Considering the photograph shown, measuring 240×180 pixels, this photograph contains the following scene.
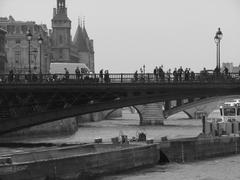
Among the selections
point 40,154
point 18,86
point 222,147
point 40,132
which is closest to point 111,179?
point 40,154

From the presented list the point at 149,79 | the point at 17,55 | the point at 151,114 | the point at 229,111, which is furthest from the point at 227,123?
the point at 17,55

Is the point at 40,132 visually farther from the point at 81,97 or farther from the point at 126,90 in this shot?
the point at 126,90

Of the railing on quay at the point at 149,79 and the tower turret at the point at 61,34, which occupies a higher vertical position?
the tower turret at the point at 61,34

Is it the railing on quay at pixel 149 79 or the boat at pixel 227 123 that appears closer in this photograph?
the railing on quay at pixel 149 79

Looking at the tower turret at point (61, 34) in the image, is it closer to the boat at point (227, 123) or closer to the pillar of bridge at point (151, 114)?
the pillar of bridge at point (151, 114)

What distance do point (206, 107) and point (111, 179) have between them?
10399 cm

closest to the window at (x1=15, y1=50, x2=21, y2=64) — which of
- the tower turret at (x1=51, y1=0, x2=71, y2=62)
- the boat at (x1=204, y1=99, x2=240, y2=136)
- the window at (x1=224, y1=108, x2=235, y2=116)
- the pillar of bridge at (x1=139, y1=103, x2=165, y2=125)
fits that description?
the tower turret at (x1=51, y1=0, x2=71, y2=62)

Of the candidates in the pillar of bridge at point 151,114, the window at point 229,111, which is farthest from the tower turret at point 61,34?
the window at point 229,111

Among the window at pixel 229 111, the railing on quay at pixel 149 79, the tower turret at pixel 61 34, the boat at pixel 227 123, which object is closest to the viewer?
the railing on quay at pixel 149 79

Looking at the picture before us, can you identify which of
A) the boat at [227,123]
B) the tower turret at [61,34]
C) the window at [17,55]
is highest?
the tower turret at [61,34]

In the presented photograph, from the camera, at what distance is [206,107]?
142625 millimetres

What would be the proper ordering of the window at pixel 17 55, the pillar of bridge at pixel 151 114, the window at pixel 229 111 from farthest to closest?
1. the window at pixel 17 55
2. the pillar of bridge at pixel 151 114
3. the window at pixel 229 111

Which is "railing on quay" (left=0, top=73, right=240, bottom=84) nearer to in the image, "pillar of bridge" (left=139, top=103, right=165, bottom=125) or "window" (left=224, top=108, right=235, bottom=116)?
"window" (left=224, top=108, right=235, bottom=116)

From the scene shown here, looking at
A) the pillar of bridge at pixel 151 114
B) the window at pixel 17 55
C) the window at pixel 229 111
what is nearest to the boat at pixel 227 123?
the window at pixel 229 111
